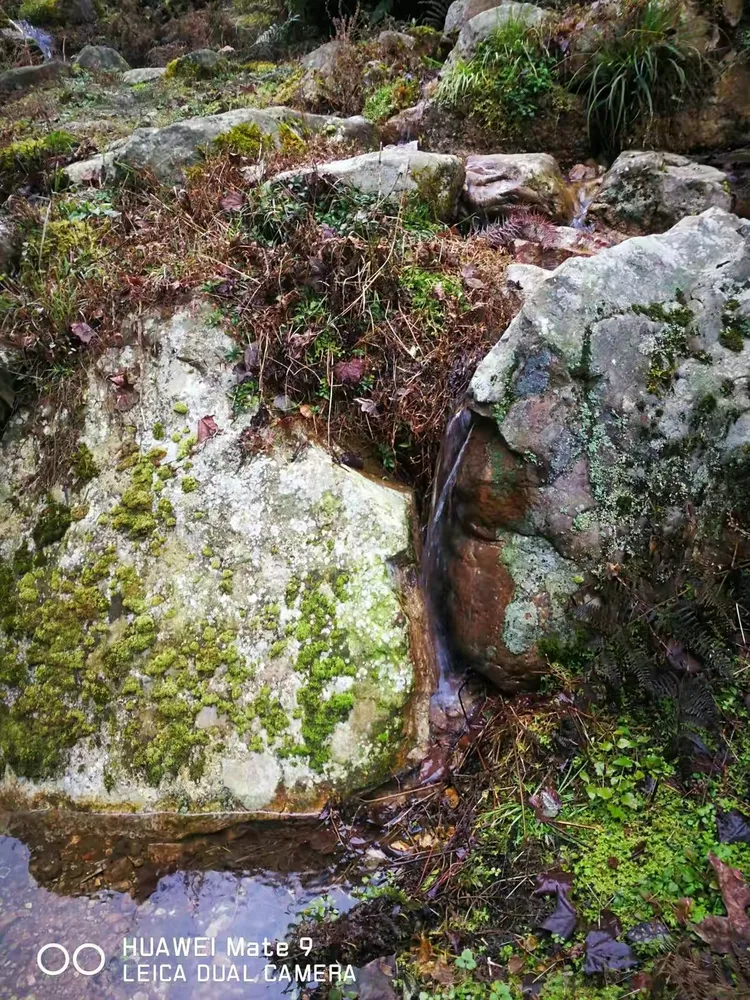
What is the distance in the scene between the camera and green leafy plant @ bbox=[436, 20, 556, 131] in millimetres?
6574

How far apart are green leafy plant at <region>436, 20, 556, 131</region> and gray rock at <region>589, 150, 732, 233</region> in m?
1.27

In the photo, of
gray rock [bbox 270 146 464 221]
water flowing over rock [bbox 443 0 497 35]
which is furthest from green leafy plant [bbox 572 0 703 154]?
water flowing over rock [bbox 443 0 497 35]

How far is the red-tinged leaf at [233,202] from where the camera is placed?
15.9 feet

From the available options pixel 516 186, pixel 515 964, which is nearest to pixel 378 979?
pixel 515 964

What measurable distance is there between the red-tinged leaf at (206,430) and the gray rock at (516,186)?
3317 mm

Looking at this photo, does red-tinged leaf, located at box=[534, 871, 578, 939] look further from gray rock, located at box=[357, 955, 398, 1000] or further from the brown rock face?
the brown rock face

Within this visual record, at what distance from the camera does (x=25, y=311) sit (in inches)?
180

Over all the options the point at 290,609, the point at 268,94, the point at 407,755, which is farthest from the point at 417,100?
the point at 407,755

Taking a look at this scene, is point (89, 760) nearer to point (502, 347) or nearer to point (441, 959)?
point (441, 959)

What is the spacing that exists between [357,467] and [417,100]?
5.83 meters

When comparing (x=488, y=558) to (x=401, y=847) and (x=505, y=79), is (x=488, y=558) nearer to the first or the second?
(x=401, y=847)

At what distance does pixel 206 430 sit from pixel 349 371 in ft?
3.25

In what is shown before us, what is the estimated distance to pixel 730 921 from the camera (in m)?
2.37

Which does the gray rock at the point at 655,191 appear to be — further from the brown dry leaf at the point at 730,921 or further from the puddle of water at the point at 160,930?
the puddle of water at the point at 160,930
